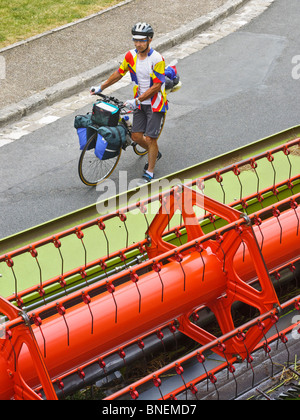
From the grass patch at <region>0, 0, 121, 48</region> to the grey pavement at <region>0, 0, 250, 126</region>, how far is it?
26 centimetres

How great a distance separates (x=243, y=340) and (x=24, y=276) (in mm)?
1771

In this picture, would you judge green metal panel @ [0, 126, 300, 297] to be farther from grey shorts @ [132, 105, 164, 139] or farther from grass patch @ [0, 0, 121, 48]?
grass patch @ [0, 0, 121, 48]

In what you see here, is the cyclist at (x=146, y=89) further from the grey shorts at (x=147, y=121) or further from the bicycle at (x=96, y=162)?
the bicycle at (x=96, y=162)

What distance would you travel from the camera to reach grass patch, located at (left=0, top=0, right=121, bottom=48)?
12.6m

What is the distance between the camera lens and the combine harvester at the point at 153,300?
4531 mm

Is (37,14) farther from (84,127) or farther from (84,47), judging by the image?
(84,127)

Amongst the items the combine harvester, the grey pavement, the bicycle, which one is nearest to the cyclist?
the bicycle

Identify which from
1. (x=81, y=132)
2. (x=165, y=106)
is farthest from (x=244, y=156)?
(x=81, y=132)

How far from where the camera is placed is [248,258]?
5336 mm

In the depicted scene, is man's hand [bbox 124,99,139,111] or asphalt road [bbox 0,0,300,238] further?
asphalt road [bbox 0,0,300,238]

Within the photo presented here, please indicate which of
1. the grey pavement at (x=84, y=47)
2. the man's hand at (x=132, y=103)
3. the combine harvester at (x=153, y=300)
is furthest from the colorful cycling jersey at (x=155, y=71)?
the grey pavement at (x=84, y=47)

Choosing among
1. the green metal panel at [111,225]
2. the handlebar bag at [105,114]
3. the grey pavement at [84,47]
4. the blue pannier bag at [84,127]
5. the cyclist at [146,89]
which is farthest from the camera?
the grey pavement at [84,47]

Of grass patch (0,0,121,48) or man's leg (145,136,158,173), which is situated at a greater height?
grass patch (0,0,121,48)

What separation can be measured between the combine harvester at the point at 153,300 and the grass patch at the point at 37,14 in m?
7.25
